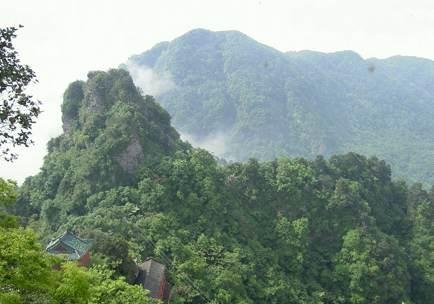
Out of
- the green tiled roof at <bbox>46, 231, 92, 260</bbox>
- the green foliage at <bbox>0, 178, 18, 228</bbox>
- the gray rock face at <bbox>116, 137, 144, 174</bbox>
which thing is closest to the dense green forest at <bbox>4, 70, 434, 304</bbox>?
the gray rock face at <bbox>116, 137, 144, 174</bbox>

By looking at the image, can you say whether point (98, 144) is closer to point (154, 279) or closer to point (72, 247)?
point (154, 279)

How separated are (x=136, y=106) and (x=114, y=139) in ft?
25.3

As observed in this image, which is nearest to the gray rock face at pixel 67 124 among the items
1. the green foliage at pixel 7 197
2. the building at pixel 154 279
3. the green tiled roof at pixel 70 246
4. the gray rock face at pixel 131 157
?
the gray rock face at pixel 131 157

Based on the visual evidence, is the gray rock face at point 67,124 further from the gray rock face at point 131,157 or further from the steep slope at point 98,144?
the gray rock face at point 131,157

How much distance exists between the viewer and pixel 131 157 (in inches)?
2709

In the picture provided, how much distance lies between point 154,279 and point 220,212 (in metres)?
18.5

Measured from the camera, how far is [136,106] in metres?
74.9

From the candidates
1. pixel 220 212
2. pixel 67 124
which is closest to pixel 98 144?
pixel 67 124

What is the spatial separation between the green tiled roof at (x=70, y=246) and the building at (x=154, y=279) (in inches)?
218

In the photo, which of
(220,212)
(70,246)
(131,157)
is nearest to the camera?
(70,246)

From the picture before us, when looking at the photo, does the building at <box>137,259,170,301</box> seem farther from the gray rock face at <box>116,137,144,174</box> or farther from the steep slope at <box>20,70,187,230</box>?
the gray rock face at <box>116,137,144,174</box>

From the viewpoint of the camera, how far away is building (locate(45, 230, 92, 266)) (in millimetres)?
44562

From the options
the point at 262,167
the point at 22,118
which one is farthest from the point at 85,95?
the point at 22,118

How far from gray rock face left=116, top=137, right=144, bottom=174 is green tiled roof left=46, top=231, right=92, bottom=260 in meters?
22.1
